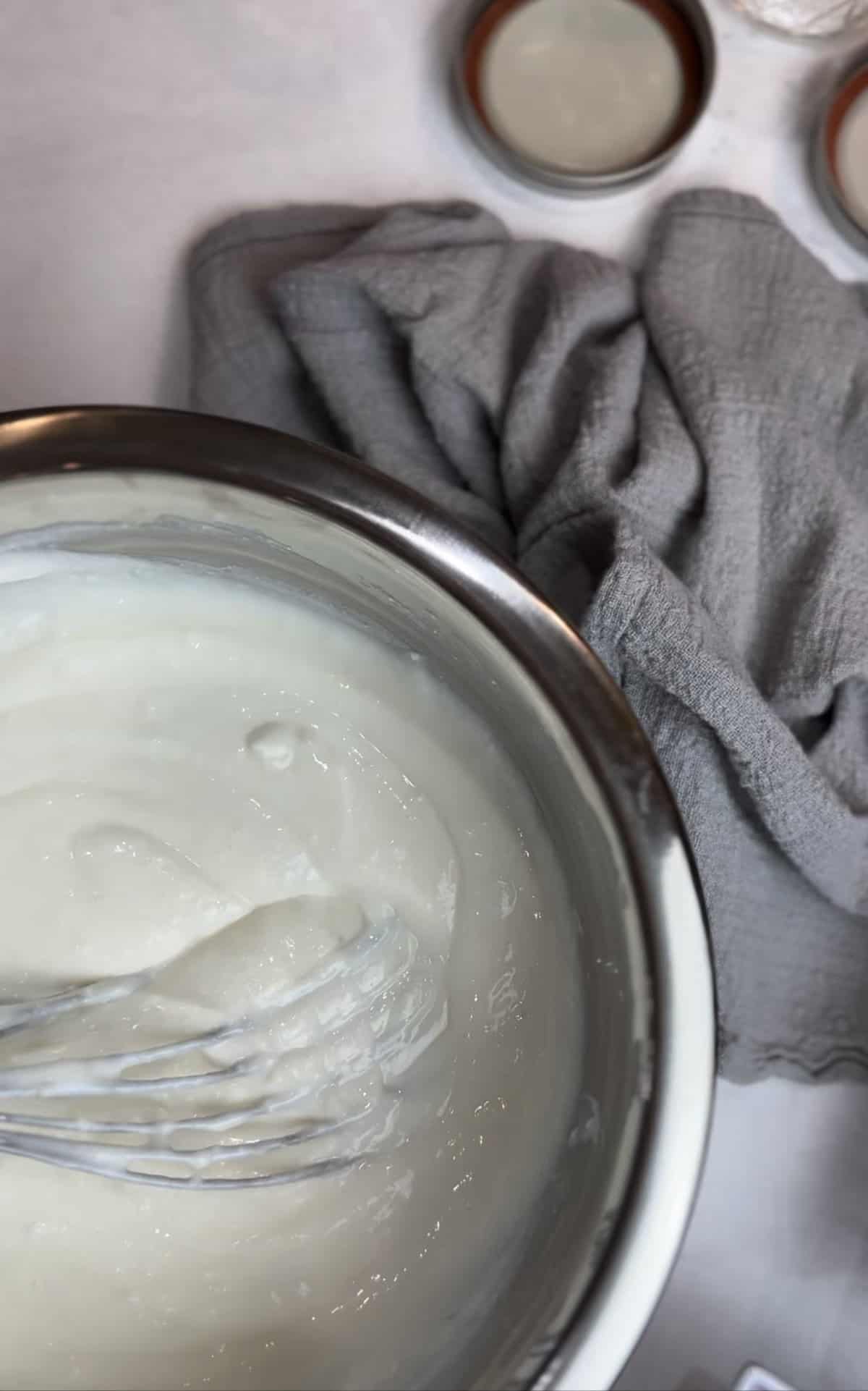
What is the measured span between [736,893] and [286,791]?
22cm

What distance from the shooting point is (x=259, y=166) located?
669mm

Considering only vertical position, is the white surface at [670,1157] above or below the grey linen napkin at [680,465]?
below

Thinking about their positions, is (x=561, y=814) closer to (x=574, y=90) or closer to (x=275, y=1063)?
(x=275, y=1063)

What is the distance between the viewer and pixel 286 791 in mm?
505

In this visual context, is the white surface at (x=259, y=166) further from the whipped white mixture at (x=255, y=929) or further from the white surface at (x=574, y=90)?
the whipped white mixture at (x=255, y=929)

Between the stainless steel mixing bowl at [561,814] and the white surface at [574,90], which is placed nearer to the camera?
the stainless steel mixing bowl at [561,814]

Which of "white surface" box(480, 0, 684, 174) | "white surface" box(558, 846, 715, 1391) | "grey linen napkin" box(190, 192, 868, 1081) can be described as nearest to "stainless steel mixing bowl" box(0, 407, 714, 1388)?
"white surface" box(558, 846, 715, 1391)

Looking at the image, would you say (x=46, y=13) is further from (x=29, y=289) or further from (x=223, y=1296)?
(x=223, y=1296)

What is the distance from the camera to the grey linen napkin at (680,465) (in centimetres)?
54

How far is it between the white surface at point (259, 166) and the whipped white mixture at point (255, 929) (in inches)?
7.1

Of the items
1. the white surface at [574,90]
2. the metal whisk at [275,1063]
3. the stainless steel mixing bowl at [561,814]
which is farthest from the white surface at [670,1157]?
the white surface at [574,90]

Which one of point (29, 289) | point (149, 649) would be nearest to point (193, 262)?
point (29, 289)

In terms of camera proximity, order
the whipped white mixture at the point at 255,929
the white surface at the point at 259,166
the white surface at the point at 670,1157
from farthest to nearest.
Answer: the white surface at the point at 259,166 < the whipped white mixture at the point at 255,929 < the white surface at the point at 670,1157

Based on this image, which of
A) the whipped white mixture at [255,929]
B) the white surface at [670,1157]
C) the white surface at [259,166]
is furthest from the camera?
the white surface at [259,166]
